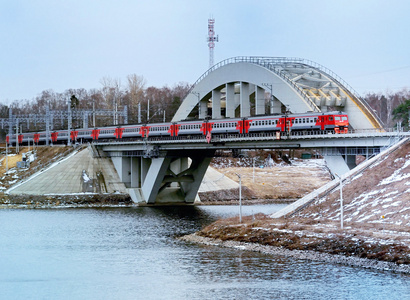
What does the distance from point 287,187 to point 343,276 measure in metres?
72.2

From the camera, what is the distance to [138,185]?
95.3 metres

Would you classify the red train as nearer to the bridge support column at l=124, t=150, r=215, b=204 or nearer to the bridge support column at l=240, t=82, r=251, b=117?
the bridge support column at l=124, t=150, r=215, b=204

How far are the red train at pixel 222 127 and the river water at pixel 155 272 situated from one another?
49.9 ft

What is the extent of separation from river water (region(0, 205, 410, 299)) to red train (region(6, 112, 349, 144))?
15.2 meters

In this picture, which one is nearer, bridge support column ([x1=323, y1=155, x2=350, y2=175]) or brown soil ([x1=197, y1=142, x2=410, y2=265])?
brown soil ([x1=197, y1=142, x2=410, y2=265])

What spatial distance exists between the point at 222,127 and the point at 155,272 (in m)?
38.5

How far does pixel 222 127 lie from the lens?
79.6m

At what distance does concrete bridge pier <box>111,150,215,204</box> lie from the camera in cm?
8825

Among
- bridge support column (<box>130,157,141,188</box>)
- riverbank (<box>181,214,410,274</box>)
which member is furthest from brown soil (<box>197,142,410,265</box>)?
bridge support column (<box>130,157,141,188</box>)

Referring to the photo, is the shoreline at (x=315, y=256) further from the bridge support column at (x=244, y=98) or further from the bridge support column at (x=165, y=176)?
the bridge support column at (x=244, y=98)

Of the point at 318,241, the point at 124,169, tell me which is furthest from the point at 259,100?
the point at 318,241

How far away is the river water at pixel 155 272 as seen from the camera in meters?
36.7

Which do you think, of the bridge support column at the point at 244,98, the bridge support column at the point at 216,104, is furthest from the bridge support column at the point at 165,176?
the bridge support column at the point at 244,98

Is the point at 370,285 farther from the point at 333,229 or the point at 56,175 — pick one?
the point at 56,175
